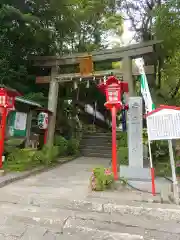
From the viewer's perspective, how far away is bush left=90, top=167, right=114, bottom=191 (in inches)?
224

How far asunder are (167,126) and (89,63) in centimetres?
668

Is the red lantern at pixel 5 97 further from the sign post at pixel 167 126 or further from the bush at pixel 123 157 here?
the sign post at pixel 167 126

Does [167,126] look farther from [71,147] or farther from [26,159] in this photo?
[71,147]

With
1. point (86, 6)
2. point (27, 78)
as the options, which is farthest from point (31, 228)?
point (86, 6)

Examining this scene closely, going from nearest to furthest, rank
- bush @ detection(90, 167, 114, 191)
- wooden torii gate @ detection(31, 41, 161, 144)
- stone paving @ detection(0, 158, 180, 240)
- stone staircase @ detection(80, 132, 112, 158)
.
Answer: stone paving @ detection(0, 158, 180, 240), bush @ detection(90, 167, 114, 191), wooden torii gate @ detection(31, 41, 161, 144), stone staircase @ detection(80, 132, 112, 158)

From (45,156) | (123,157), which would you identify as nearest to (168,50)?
(123,157)

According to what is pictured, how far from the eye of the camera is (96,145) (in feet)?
47.8

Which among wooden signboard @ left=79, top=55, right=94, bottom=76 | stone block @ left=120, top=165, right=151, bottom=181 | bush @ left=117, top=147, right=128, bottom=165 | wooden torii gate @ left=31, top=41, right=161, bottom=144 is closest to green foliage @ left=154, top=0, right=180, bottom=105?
wooden torii gate @ left=31, top=41, right=161, bottom=144

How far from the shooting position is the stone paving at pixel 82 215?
12.5 ft

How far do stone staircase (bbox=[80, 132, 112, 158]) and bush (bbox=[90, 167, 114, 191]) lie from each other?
7.35 meters

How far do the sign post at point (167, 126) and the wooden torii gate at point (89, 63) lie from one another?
5.24 metres

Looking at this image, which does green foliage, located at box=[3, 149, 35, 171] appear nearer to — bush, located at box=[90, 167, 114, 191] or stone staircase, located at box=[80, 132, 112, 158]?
bush, located at box=[90, 167, 114, 191]

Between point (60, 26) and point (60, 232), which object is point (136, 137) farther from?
point (60, 26)

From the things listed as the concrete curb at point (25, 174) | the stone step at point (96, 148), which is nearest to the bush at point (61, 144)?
the concrete curb at point (25, 174)
